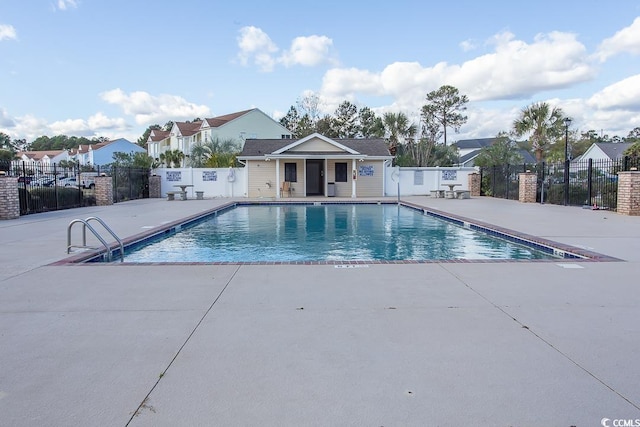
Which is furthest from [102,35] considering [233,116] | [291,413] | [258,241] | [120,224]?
[233,116]

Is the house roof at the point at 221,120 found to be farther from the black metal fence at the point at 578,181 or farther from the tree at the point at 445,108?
the black metal fence at the point at 578,181

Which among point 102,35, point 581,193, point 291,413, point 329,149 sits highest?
point 102,35

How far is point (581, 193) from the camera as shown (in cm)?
1733

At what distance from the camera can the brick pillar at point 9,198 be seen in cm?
1335

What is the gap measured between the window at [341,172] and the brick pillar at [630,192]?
14.5 m

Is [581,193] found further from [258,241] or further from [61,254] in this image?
[61,254]

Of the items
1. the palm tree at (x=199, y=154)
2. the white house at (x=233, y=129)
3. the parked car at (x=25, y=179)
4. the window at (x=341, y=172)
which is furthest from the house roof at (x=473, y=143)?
the parked car at (x=25, y=179)

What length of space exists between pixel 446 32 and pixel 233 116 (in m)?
28.8

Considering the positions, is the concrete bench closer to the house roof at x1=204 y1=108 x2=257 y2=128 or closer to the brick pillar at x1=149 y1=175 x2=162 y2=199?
the brick pillar at x1=149 y1=175 x2=162 y2=199

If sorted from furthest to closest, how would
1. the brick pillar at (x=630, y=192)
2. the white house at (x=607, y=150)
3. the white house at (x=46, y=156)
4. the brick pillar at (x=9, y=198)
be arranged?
1. the white house at (x=46, y=156)
2. the white house at (x=607, y=150)
3. the brick pillar at (x=630, y=192)
4. the brick pillar at (x=9, y=198)

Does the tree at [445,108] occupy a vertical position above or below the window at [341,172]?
above

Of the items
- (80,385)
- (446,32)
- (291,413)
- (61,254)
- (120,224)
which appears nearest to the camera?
(291,413)

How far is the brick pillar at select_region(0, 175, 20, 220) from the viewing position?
1335 cm

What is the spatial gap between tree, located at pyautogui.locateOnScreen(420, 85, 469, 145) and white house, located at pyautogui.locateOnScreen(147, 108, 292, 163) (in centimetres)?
1415
